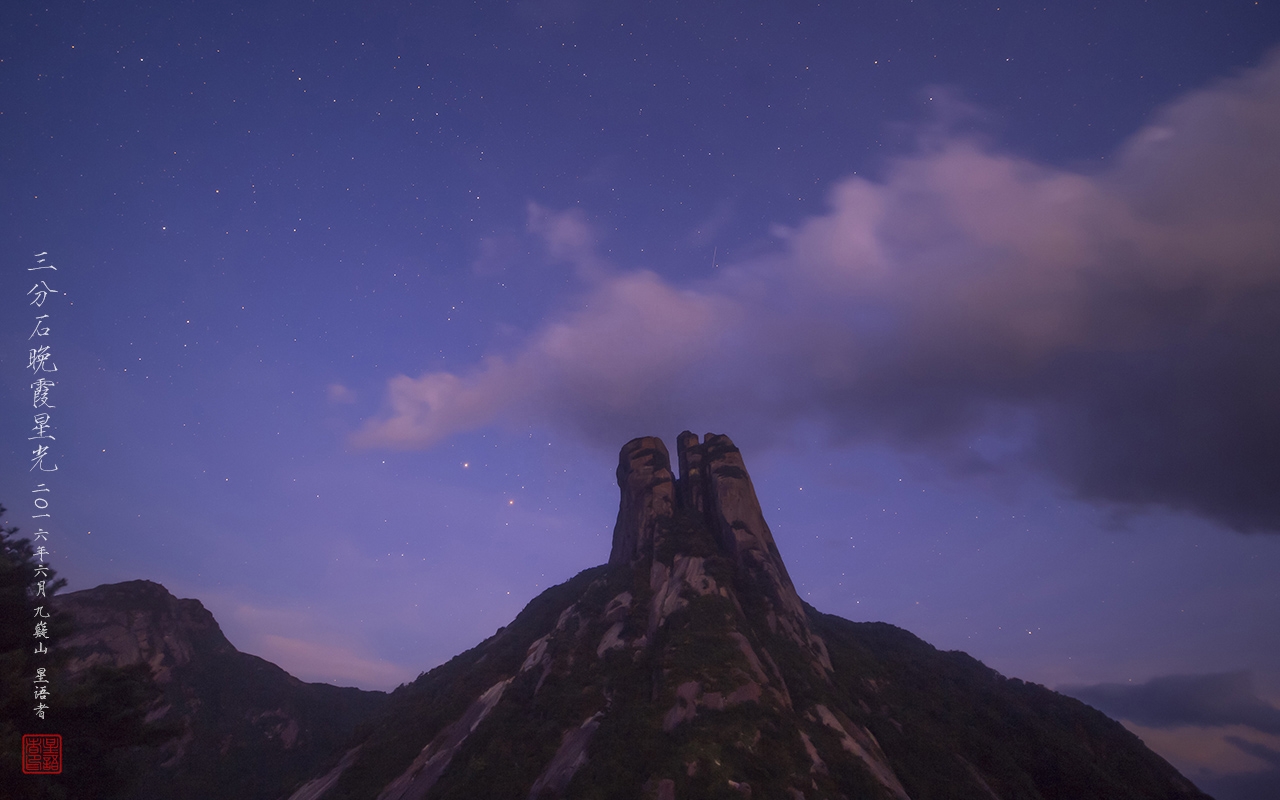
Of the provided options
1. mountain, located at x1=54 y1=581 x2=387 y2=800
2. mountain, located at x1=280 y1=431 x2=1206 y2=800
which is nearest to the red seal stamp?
mountain, located at x1=280 y1=431 x2=1206 y2=800

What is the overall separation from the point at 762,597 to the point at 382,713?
52323 mm

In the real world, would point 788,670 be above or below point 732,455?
below

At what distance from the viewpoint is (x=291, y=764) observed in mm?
79875

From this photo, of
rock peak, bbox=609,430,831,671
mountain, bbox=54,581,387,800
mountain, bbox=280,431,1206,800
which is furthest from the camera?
mountain, bbox=54,581,387,800

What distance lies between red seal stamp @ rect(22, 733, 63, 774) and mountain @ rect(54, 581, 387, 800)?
4379cm

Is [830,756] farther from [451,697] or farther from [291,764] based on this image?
[291,764]

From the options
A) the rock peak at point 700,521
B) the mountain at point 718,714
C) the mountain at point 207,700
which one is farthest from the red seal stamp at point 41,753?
the rock peak at point 700,521

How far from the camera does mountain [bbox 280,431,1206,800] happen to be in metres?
39.2

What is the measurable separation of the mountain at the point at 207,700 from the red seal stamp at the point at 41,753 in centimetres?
4379

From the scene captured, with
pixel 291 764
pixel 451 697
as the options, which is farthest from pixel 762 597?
pixel 291 764

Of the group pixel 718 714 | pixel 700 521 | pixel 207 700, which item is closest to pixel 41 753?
pixel 718 714

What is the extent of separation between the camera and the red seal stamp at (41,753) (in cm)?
2614

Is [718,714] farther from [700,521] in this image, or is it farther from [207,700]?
[207,700]

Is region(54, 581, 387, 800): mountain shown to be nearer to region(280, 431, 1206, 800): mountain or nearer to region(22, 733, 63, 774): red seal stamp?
region(280, 431, 1206, 800): mountain
